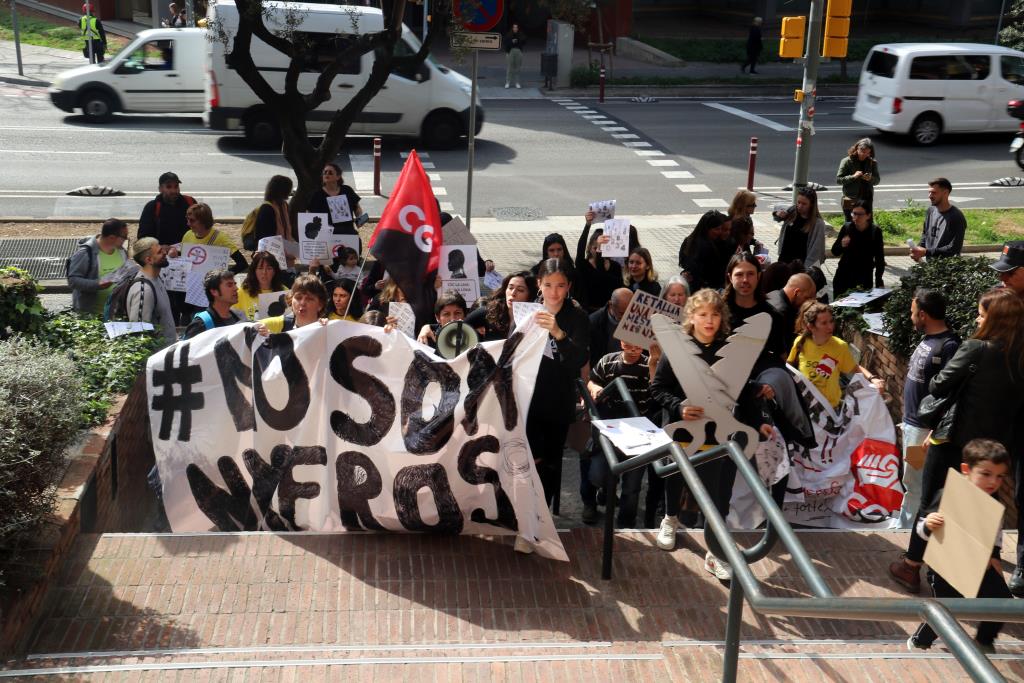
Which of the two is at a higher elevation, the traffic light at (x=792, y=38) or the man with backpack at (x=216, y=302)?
the traffic light at (x=792, y=38)

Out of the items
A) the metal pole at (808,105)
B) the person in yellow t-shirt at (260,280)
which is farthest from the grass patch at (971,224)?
the person in yellow t-shirt at (260,280)

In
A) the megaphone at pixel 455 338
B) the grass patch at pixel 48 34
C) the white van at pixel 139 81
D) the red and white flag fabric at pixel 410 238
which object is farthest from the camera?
the grass patch at pixel 48 34

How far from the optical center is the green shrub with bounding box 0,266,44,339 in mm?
7473

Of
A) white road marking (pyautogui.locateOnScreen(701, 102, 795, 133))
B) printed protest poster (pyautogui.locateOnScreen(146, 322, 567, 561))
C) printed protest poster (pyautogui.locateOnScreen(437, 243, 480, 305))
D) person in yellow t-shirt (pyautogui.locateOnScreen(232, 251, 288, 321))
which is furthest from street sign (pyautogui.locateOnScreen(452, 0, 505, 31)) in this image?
white road marking (pyautogui.locateOnScreen(701, 102, 795, 133))

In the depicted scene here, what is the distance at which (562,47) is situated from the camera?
30609 mm

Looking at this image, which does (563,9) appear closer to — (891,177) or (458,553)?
(891,177)

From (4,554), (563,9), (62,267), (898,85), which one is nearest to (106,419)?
(4,554)

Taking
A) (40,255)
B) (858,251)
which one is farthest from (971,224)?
(40,255)

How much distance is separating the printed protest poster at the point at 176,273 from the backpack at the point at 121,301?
1415 millimetres

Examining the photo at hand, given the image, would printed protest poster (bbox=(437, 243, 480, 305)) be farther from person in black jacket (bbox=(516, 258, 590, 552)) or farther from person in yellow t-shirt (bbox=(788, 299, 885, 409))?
person in yellow t-shirt (bbox=(788, 299, 885, 409))

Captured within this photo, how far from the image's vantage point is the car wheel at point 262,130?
846 inches

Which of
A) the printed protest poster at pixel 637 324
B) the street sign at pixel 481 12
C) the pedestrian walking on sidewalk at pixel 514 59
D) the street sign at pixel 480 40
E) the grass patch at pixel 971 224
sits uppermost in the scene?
the street sign at pixel 481 12

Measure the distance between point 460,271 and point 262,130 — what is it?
530 inches

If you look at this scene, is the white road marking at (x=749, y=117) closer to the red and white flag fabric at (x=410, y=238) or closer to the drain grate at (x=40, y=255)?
the drain grate at (x=40, y=255)
